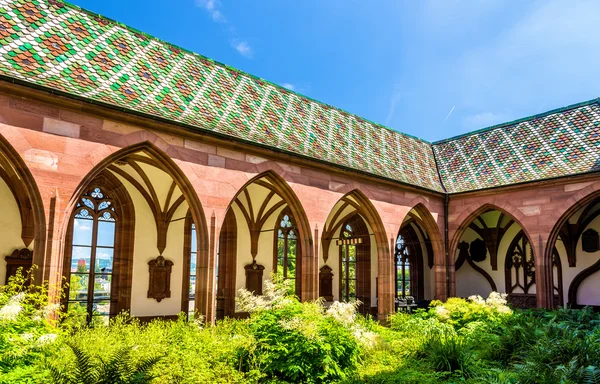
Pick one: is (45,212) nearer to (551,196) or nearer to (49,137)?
(49,137)

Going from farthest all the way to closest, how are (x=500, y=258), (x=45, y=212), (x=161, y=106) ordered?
(x=500, y=258) → (x=161, y=106) → (x=45, y=212)

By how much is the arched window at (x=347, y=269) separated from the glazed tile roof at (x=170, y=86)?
4276mm

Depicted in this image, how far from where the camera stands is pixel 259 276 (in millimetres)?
16859

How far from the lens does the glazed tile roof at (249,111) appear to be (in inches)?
371

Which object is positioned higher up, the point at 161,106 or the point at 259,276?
the point at 161,106

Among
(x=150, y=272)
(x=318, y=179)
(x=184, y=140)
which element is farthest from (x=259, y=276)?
(x=184, y=140)

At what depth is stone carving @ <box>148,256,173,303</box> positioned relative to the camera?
47.5 ft

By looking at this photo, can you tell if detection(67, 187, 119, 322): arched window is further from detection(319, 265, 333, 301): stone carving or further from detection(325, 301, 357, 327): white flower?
detection(319, 265, 333, 301): stone carving

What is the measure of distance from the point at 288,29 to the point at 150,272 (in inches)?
362

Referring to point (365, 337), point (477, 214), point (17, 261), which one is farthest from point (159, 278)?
point (477, 214)

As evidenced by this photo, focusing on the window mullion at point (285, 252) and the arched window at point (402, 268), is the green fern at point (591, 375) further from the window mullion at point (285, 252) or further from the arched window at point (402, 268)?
the arched window at point (402, 268)

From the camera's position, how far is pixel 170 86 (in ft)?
37.6

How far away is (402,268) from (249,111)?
11.3 meters

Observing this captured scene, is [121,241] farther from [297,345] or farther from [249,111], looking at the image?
[297,345]
